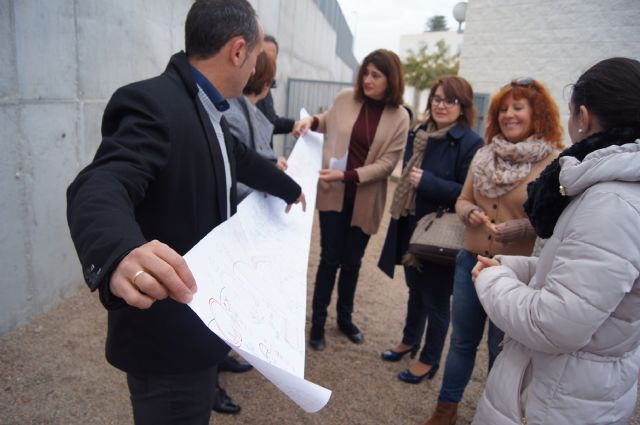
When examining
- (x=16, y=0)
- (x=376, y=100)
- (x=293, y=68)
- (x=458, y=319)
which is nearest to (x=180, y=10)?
(x=16, y=0)

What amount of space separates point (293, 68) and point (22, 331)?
25.2 ft

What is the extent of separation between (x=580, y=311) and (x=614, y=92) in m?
0.70

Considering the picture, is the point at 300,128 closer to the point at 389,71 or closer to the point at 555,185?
the point at 389,71

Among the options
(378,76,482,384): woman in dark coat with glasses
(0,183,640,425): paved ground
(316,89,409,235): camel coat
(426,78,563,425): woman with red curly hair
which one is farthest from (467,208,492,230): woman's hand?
(0,183,640,425): paved ground

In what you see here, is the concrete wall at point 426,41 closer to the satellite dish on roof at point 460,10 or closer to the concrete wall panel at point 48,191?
the satellite dish on roof at point 460,10

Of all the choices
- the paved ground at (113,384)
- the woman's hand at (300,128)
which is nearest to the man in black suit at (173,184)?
the paved ground at (113,384)

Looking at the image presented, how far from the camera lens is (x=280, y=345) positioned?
1130 millimetres

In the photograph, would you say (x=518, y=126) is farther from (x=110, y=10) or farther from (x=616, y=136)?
(x=110, y=10)

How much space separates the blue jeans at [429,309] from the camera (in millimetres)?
3070

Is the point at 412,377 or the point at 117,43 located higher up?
the point at 117,43

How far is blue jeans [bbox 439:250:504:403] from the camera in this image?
8.13 ft

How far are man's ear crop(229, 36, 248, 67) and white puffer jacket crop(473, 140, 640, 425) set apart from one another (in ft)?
3.82

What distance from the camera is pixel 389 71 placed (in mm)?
3221

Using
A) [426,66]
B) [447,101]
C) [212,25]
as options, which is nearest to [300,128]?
[447,101]
